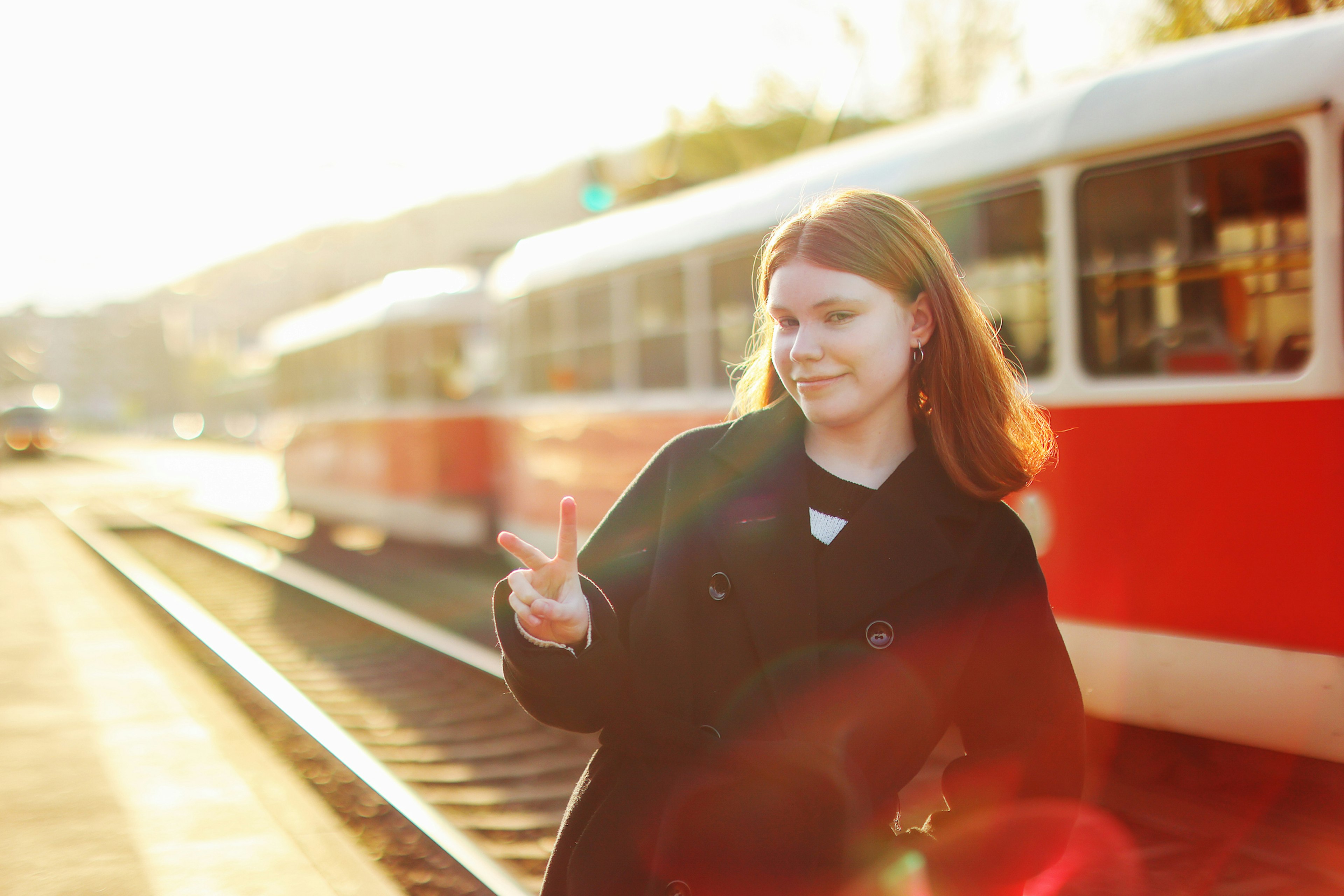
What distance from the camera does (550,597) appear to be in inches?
70.9

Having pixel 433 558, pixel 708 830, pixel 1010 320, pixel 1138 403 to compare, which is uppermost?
pixel 1010 320

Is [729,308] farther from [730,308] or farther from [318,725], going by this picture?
[318,725]

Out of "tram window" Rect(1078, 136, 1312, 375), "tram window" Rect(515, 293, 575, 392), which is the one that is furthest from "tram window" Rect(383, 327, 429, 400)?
"tram window" Rect(1078, 136, 1312, 375)

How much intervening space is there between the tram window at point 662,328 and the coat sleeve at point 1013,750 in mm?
6551

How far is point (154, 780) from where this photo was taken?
17.6ft

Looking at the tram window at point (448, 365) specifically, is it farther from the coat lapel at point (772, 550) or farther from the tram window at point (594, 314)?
the coat lapel at point (772, 550)

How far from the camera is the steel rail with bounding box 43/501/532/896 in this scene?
14.6ft

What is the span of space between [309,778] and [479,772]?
0.74 meters

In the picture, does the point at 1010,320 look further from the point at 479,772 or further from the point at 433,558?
the point at 433,558

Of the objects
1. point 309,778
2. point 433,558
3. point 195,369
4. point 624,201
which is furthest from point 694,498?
point 195,369

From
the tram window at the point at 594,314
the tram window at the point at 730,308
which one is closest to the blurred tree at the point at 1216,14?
the tram window at the point at 730,308

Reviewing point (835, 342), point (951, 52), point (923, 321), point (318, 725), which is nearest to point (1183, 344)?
point (923, 321)

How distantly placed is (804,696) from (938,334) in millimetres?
592

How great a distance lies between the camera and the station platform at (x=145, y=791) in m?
4.27
